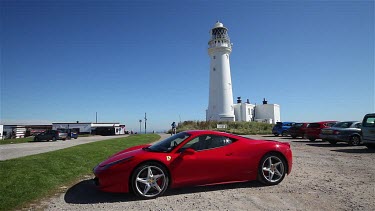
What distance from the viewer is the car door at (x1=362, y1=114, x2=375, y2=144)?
12164 millimetres

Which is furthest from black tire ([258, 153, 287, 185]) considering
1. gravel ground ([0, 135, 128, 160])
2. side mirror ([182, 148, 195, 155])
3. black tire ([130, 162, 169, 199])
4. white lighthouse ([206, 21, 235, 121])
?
white lighthouse ([206, 21, 235, 121])

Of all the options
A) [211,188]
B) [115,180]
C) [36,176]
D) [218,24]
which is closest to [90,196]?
[115,180]

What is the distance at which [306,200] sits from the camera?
4.87 meters

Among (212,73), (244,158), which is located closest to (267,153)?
(244,158)

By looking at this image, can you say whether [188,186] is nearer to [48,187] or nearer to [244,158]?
[244,158]

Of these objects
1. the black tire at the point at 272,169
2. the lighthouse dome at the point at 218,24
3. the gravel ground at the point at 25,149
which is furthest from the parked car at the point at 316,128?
the lighthouse dome at the point at 218,24

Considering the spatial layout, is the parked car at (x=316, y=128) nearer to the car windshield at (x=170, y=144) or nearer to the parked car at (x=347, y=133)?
the parked car at (x=347, y=133)

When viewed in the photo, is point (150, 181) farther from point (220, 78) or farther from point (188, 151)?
point (220, 78)

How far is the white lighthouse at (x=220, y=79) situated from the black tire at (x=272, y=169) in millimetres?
39836

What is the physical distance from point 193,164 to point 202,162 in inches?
7.9

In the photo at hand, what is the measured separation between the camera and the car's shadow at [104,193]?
5211 millimetres

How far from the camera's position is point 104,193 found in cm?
571

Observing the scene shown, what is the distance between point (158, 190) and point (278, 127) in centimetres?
2547

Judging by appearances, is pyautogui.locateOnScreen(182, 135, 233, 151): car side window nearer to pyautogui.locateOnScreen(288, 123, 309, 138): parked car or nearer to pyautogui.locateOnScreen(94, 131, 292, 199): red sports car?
pyautogui.locateOnScreen(94, 131, 292, 199): red sports car
